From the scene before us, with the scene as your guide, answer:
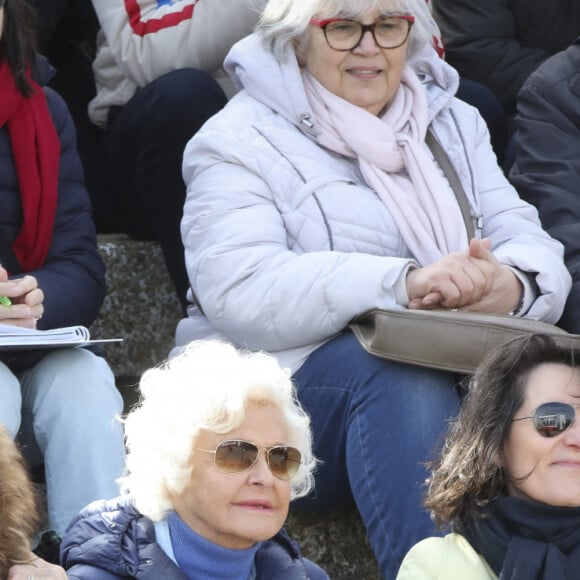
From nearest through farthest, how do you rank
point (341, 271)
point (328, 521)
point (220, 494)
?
point (220, 494) → point (341, 271) → point (328, 521)

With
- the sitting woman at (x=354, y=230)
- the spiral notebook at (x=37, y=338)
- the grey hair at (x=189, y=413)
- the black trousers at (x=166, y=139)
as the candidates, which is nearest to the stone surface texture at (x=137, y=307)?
the black trousers at (x=166, y=139)

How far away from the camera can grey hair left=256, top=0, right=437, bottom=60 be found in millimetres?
3830

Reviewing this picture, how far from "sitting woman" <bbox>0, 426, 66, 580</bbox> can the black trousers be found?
1633 millimetres

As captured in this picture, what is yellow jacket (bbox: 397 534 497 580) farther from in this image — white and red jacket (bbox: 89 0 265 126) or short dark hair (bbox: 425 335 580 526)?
white and red jacket (bbox: 89 0 265 126)

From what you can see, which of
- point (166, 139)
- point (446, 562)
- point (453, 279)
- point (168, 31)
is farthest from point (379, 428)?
point (168, 31)

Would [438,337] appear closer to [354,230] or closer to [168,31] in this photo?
[354,230]

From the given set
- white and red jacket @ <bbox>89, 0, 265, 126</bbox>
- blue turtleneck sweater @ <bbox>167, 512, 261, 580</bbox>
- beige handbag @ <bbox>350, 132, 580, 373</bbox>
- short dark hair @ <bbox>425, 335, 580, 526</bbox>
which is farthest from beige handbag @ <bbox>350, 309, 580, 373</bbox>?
white and red jacket @ <bbox>89, 0, 265, 126</bbox>

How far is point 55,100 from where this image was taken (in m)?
3.95

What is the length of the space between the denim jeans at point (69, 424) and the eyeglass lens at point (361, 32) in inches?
41.4

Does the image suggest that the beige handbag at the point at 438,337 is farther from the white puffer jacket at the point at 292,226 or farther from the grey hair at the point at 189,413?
the grey hair at the point at 189,413

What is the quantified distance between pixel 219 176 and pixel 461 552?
123 centimetres

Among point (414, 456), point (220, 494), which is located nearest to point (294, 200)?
point (414, 456)

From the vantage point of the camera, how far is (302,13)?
3.87 meters

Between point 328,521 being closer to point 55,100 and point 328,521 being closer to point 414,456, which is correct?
point 414,456
